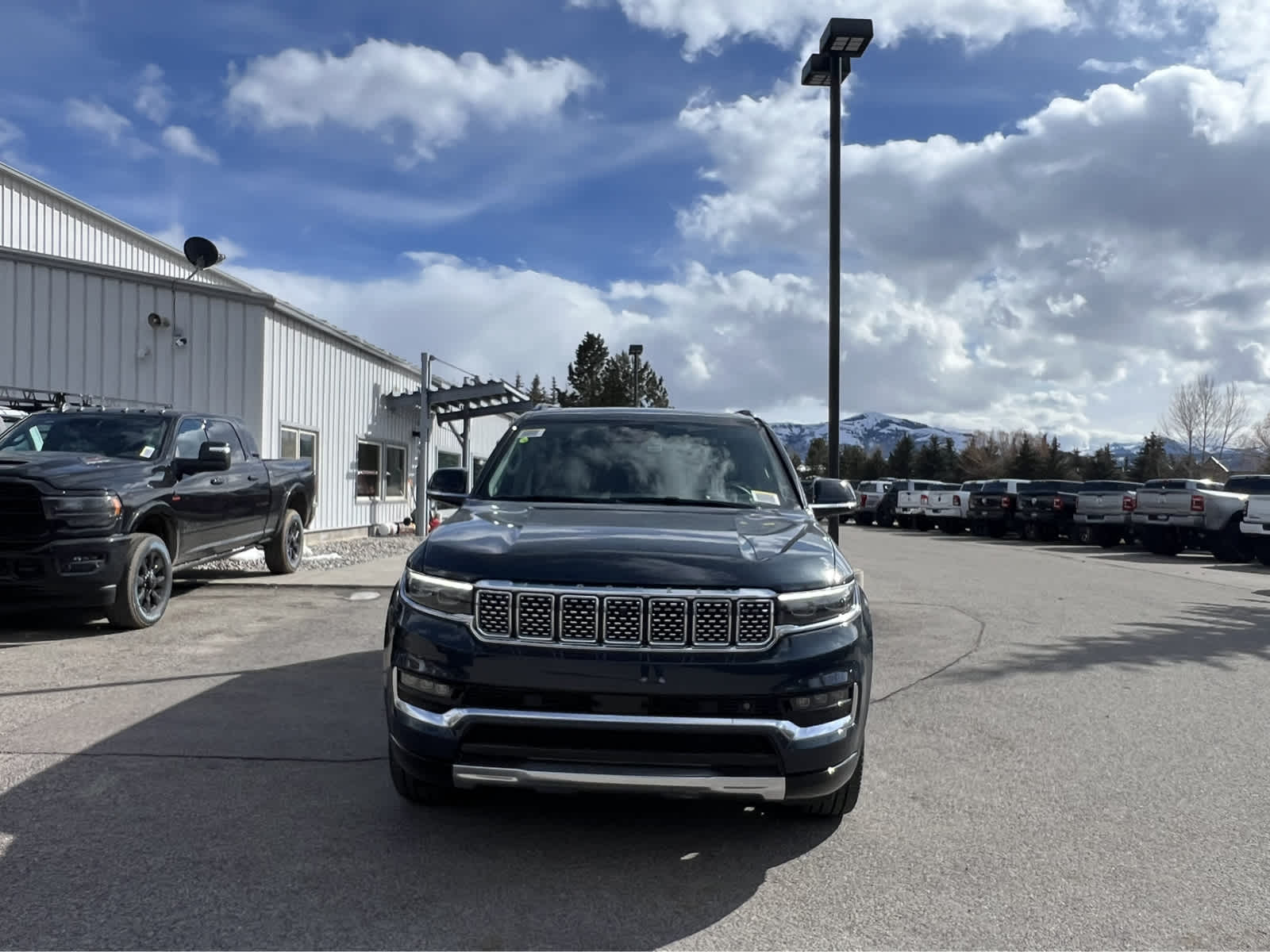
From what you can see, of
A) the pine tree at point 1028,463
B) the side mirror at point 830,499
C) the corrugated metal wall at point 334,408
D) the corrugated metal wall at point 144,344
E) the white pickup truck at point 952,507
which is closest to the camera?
the side mirror at point 830,499

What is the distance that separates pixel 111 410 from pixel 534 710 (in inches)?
308

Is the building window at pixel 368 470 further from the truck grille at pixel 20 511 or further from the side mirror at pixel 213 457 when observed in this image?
the truck grille at pixel 20 511

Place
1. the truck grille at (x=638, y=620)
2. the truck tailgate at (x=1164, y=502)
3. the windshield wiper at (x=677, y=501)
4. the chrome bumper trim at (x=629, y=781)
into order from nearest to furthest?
the chrome bumper trim at (x=629, y=781), the truck grille at (x=638, y=620), the windshield wiper at (x=677, y=501), the truck tailgate at (x=1164, y=502)

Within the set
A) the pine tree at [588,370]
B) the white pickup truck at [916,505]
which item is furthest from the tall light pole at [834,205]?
the pine tree at [588,370]

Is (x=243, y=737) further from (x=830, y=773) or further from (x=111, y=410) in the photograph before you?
(x=111, y=410)

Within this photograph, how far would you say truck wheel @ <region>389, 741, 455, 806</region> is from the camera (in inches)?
153

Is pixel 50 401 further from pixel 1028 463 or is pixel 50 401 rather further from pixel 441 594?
pixel 1028 463

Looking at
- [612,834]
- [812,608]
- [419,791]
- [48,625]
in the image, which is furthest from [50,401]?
[812,608]

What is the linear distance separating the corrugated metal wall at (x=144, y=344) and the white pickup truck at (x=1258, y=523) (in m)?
19.3

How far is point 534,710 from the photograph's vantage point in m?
3.33

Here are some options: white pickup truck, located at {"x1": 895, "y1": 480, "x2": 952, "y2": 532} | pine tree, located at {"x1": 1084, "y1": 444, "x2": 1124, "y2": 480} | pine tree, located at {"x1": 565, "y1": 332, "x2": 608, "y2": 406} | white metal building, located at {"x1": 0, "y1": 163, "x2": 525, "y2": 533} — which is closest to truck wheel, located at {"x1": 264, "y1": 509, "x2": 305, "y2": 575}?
white metal building, located at {"x1": 0, "y1": 163, "x2": 525, "y2": 533}

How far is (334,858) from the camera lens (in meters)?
3.59

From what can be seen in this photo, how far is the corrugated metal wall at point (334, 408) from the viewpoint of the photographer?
16156 millimetres

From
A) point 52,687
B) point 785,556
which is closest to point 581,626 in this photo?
point 785,556
